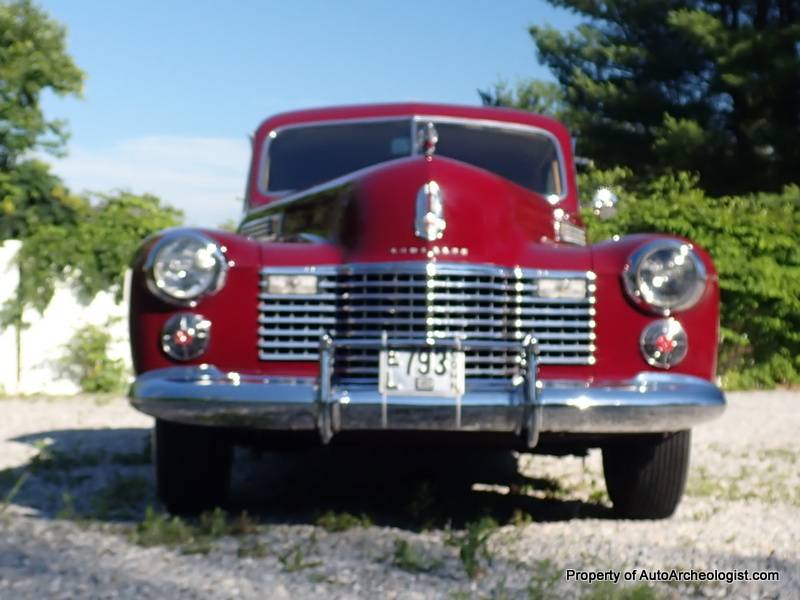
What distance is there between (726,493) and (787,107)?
1742 cm

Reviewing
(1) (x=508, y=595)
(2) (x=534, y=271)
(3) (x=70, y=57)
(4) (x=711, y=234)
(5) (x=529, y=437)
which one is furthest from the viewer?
(3) (x=70, y=57)

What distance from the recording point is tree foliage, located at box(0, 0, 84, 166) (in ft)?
58.7

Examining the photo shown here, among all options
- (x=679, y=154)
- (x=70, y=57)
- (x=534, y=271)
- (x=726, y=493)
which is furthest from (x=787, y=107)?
(x=534, y=271)

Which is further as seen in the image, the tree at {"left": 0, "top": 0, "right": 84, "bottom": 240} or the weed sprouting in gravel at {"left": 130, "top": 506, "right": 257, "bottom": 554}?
the tree at {"left": 0, "top": 0, "right": 84, "bottom": 240}

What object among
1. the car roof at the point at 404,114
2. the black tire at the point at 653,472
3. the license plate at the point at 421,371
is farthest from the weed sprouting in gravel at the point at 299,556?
the car roof at the point at 404,114

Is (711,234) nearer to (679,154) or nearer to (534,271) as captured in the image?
(534,271)

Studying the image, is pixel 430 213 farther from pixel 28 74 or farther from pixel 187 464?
pixel 28 74

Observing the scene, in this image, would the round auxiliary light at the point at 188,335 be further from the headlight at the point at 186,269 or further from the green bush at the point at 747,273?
the green bush at the point at 747,273

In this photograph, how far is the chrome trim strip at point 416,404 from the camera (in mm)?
3871

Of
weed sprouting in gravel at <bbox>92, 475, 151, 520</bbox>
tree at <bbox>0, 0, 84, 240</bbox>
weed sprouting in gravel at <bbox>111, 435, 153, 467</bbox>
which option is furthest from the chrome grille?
tree at <bbox>0, 0, 84, 240</bbox>

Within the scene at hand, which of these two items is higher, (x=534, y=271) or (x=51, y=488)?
(x=534, y=271)

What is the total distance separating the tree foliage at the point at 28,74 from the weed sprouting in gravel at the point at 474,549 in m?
13.4

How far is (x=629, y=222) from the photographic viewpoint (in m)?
11.4

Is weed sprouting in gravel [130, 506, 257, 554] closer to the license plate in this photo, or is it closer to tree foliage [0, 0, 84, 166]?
the license plate
